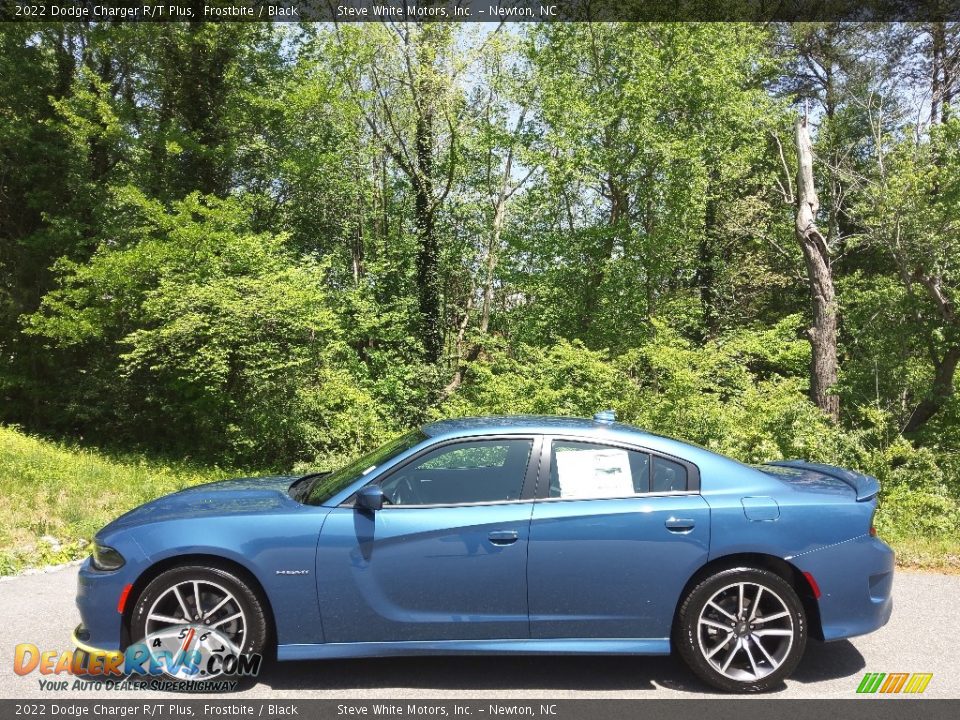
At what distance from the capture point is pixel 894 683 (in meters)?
4.36

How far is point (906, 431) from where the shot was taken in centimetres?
1491

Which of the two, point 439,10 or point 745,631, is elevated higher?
point 439,10

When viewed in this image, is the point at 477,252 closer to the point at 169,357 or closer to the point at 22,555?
the point at 169,357

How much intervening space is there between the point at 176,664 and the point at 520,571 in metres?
1.93

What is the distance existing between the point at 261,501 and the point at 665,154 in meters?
19.0

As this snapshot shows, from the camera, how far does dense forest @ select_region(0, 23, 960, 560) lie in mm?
14656

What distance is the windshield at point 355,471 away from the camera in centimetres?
450

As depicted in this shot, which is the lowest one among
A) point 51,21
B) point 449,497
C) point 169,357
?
point 449,497

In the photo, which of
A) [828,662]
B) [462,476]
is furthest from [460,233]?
[828,662]

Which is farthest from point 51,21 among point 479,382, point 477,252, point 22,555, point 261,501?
point 261,501

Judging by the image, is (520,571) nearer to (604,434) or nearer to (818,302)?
(604,434)

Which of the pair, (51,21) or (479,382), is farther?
(51,21)

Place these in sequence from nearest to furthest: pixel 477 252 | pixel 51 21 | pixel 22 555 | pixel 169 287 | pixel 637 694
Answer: pixel 637 694, pixel 22 555, pixel 169 287, pixel 51 21, pixel 477 252

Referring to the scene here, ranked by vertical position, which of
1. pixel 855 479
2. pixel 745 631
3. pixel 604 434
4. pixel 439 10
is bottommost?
pixel 745 631
